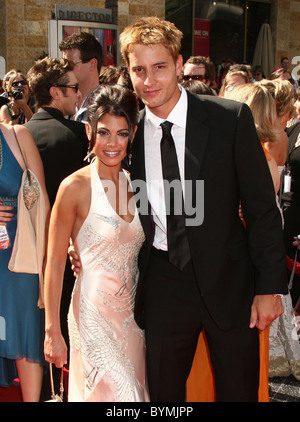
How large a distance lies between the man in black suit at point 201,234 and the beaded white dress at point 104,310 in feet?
0.32

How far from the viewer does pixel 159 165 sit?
2.33 meters

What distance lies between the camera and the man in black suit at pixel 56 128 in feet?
10.9

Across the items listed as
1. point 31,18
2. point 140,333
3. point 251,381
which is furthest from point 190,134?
point 31,18

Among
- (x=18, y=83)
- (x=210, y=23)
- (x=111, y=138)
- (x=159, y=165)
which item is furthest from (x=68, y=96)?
(x=210, y=23)

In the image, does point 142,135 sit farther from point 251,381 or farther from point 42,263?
point 251,381

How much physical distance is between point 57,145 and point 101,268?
46.5 inches

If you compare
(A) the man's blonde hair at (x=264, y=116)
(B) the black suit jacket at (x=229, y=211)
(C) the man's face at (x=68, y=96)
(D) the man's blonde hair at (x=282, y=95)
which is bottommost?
(B) the black suit jacket at (x=229, y=211)

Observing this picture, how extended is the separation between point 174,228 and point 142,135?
1.62 ft

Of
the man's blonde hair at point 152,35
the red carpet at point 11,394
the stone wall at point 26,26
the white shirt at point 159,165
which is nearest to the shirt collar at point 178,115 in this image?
the white shirt at point 159,165

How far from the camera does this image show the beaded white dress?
2.38m

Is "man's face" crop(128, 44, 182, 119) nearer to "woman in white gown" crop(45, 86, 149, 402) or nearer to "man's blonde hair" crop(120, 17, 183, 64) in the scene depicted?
"man's blonde hair" crop(120, 17, 183, 64)

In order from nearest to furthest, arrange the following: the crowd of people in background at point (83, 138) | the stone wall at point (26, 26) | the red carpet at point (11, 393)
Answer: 1. the crowd of people in background at point (83, 138)
2. the red carpet at point (11, 393)
3. the stone wall at point (26, 26)

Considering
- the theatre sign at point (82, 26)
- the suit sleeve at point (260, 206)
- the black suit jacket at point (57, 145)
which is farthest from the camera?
the theatre sign at point (82, 26)

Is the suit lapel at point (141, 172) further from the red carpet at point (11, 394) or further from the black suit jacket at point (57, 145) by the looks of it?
the red carpet at point (11, 394)
